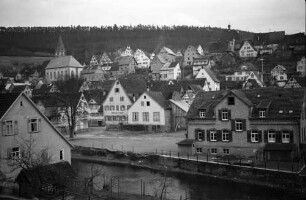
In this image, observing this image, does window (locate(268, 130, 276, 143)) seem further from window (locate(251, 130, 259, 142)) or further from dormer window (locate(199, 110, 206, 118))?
dormer window (locate(199, 110, 206, 118))

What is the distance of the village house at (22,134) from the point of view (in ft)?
77.7

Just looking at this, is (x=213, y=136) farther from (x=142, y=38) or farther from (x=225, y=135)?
(x=142, y=38)

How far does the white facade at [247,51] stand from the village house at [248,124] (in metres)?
73.8

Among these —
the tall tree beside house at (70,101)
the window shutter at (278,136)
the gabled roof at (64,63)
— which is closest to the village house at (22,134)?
the window shutter at (278,136)

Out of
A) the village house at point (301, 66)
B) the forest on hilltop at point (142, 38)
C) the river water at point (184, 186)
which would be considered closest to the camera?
the river water at point (184, 186)

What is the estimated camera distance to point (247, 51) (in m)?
108

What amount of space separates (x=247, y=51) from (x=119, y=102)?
194 ft

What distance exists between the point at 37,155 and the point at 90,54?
120 m

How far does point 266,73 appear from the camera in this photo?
298 ft

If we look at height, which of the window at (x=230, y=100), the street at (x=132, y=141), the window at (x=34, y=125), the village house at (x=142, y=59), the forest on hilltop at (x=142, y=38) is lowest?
the street at (x=132, y=141)

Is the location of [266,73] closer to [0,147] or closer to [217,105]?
[217,105]

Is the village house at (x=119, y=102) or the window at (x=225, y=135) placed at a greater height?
the village house at (x=119, y=102)

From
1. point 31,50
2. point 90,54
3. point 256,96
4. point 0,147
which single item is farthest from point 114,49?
point 0,147

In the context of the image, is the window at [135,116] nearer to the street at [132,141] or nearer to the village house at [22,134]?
the street at [132,141]
